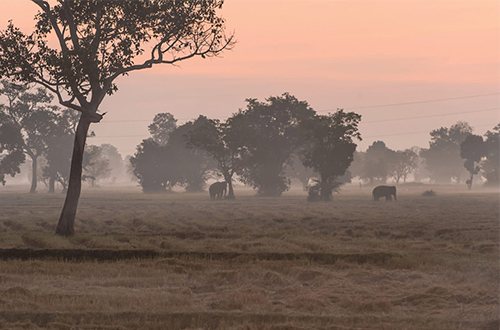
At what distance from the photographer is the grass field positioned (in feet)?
35.7

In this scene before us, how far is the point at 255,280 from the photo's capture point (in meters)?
15.0

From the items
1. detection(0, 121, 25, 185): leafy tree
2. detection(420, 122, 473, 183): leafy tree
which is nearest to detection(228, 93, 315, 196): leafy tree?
detection(0, 121, 25, 185): leafy tree

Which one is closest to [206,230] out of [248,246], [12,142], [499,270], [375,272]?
[248,246]

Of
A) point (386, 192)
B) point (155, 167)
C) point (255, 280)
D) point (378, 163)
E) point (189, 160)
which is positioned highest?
point (378, 163)

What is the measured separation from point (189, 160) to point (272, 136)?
72.4 ft

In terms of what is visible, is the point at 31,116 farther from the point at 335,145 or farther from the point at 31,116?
the point at 335,145

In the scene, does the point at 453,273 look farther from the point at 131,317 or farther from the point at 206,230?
the point at 206,230

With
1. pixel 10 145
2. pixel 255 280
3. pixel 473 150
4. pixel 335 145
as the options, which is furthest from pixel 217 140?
pixel 473 150

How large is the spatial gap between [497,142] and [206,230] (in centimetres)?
11419

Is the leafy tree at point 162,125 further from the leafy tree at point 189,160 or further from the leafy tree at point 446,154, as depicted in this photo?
the leafy tree at point 446,154

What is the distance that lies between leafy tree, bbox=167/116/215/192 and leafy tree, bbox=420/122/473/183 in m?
91.3

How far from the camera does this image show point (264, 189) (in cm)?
7806

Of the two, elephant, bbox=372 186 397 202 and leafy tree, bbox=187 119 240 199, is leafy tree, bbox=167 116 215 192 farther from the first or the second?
elephant, bbox=372 186 397 202

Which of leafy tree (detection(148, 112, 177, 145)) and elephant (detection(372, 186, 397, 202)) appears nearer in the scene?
elephant (detection(372, 186, 397, 202))
